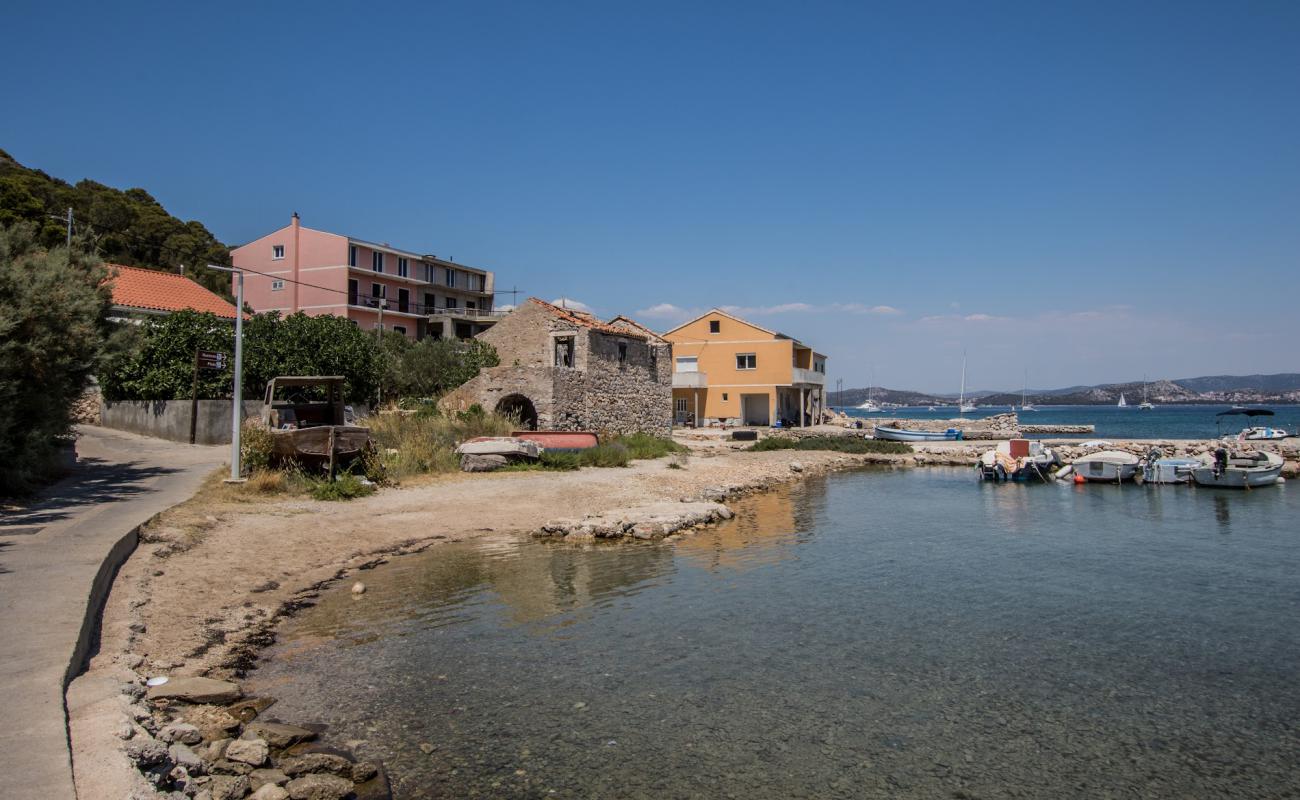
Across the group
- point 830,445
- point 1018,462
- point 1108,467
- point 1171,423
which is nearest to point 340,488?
point 1018,462

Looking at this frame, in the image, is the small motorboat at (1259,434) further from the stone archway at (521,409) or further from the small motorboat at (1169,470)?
the stone archway at (521,409)

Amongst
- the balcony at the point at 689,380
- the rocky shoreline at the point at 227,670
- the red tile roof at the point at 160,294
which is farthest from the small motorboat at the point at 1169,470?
the red tile roof at the point at 160,294

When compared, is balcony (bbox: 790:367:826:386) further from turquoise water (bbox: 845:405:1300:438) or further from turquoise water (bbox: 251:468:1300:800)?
turquoise water (bbox: 251:468:1300:800)

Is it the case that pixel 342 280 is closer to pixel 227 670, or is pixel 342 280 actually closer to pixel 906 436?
pixel 906 436

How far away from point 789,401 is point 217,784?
179 feet

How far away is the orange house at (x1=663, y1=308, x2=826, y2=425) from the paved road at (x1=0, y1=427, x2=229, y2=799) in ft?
129

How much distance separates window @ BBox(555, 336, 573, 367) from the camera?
32.0 m

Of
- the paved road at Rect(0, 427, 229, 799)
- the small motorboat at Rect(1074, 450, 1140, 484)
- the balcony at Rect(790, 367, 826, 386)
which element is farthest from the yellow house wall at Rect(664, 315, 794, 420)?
the paved road at Rect(0, 427, 229, 799)

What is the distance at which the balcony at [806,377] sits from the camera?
54466mm

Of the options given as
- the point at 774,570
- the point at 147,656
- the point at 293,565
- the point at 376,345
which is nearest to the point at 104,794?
the point at 147,656

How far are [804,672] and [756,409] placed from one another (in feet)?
161

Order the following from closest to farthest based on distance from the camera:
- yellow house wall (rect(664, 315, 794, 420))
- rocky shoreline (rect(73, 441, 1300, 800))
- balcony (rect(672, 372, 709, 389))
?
rocky shoreline (rect(73, 441, 1300, 800))
yellow house wall (rect(664, 315, 794, 420))
balcony (rect(672, 372, 709, 389))

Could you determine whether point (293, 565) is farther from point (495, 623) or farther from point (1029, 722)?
point (1029, 722)

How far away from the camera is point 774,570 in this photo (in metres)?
13.4
